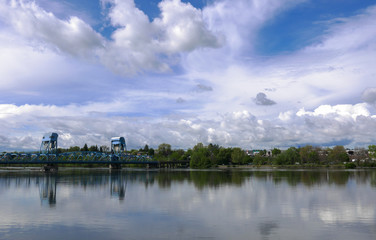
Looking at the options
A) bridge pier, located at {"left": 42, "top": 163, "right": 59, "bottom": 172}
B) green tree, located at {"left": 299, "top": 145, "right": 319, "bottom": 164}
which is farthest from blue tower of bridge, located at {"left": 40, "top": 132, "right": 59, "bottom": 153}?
green tree, located at {"left": 299, "top": 145, "right": 319, "bottom": 164}

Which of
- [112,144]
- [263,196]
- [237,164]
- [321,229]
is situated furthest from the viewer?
[237,164]

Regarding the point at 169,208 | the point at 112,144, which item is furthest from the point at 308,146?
the point at 169,208

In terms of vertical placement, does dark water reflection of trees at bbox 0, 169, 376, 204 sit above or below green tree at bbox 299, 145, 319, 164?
below

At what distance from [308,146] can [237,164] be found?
141 feet

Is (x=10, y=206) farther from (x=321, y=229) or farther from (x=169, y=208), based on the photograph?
(x=321, y=229)

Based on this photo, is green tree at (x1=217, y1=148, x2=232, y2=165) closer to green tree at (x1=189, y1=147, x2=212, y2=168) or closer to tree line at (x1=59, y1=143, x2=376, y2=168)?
tree line at (x1=59, y1=143, x2=376, y2=168)

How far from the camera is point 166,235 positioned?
1948 centimetres

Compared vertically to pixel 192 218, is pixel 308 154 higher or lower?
higher

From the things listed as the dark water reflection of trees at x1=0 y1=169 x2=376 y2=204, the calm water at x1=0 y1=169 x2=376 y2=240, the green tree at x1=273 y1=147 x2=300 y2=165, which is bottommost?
the dark water reflection of trees at x1=0 y1=169 x2=376 y2=204

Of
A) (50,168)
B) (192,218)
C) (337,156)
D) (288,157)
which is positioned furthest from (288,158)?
(192,218)

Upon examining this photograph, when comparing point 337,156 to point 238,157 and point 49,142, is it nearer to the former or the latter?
point 238,157

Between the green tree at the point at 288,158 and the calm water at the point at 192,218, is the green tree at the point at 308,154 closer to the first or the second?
the green tree at the point at 288,158

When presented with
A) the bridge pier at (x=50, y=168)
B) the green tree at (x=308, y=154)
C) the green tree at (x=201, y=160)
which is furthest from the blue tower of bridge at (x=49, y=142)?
the green tree at (x=308, y=154)

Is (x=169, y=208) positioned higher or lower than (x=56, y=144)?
lower
